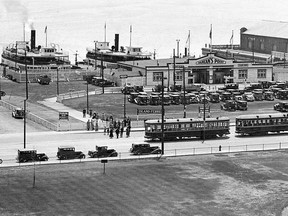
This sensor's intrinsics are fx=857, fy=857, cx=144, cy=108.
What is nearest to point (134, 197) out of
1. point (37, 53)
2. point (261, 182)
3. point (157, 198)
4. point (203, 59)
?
point (157, 198)

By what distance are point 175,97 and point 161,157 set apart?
36.3 metres

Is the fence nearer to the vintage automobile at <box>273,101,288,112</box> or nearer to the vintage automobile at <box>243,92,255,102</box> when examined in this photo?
the vintage automobile at <box>273,101,288,112</box>

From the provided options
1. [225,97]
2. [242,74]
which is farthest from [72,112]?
[242,74]

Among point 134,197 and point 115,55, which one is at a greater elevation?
point 115,55

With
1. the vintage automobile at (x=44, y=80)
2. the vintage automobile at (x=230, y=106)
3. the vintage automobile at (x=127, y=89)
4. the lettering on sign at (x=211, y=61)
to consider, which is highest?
the lettering on sign at (x=211, y=61)

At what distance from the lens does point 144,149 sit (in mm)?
70000

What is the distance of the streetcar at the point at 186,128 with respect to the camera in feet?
251

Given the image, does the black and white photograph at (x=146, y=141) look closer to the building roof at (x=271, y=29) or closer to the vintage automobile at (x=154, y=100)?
the vintage automobile at (x=154, y=100)

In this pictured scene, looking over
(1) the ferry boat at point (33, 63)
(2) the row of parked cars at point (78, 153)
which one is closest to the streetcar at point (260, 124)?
(2) the row of parked cars at point (78, 153)

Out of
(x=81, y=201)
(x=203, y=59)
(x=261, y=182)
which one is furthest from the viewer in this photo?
(x=203, y=59)

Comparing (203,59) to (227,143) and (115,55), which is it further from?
(227,143)

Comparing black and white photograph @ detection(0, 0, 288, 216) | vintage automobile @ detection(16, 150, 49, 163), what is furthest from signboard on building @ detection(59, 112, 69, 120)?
vintage automobile @ detection(16, 150, 49, 163)

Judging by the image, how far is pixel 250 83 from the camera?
12606 centimetres

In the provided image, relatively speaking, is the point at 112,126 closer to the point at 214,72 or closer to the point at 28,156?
the point at 28,156
